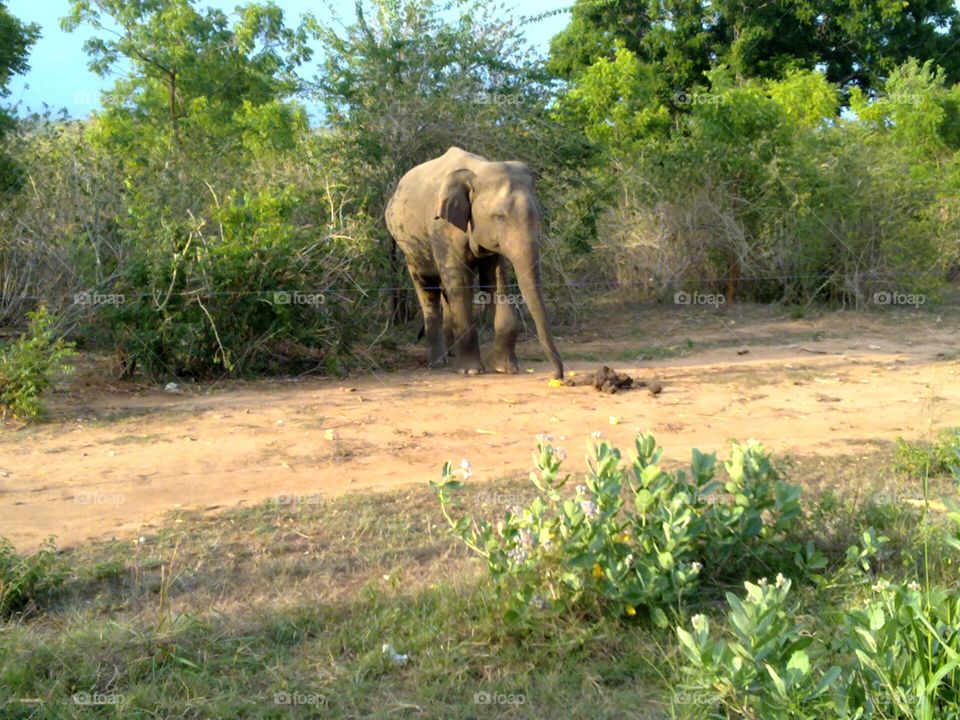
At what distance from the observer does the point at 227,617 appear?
455cm

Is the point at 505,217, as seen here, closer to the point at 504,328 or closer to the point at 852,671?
the point at 504,328

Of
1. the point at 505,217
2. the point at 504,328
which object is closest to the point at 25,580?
the point at 505,217

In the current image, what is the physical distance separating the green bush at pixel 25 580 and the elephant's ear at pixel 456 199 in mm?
6294

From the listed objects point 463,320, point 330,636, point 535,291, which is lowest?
point 330,636

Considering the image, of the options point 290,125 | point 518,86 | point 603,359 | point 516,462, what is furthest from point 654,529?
point 290,125

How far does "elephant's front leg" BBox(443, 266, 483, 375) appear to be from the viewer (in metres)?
10.9

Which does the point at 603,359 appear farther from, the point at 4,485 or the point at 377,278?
the point at 4,485

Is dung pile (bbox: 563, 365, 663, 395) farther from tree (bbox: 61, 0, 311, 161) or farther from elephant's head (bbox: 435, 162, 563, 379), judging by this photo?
tree (bbox: 61, 0, 311, 161)

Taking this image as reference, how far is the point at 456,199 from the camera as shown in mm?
10547

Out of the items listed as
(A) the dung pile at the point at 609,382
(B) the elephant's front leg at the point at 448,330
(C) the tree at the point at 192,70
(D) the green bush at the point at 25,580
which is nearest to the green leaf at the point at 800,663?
(D) the green bush at the point at 25,580

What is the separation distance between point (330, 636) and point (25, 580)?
1.45 metres

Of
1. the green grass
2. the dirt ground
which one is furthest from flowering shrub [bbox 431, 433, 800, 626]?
the dirt ground

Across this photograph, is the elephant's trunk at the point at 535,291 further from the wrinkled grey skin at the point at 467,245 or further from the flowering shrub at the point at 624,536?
the flowering shrub at the point at 624,536

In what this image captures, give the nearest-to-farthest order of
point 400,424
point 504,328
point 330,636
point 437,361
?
point 330,636 < point 400,424 < point 504,328 < point 437,361
